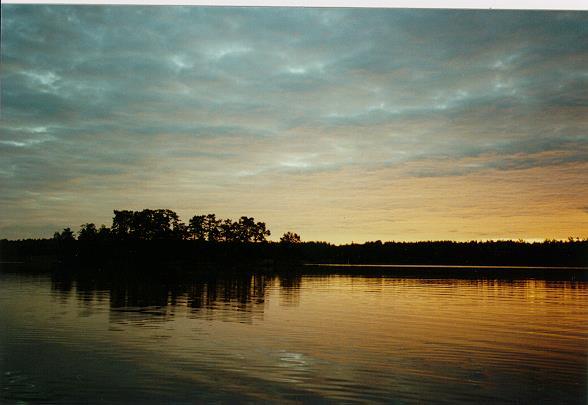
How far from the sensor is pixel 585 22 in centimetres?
1105

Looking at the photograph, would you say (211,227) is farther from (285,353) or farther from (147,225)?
(285,353)

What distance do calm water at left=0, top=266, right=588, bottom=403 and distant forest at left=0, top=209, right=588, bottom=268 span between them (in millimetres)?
25848

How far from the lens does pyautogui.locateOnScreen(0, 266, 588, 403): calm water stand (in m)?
7.09

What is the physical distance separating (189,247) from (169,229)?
538 centimetres

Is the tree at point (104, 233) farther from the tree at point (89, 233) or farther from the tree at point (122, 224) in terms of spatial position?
the tree at point (122, 224)

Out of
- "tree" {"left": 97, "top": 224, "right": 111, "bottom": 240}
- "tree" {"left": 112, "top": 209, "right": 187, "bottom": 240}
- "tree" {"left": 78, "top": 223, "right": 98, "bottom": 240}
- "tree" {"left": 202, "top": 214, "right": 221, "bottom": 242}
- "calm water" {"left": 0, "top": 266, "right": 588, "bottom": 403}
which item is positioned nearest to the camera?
"calm water" {"left": 0, "top": 266, "right": 588, "bottom": 403}

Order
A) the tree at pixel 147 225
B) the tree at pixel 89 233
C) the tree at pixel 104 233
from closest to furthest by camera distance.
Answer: the tree at pixel 89 233, the tree at pixel 147 225, the tree at pixel 104 233

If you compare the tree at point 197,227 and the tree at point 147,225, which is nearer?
the tree at point 147,225

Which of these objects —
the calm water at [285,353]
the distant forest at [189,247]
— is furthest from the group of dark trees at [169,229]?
the calm water at [285,353]

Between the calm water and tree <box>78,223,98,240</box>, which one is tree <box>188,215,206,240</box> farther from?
the calm water

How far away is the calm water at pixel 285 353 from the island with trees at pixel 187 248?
974 inches

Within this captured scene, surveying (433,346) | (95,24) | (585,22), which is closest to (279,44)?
(95,24)

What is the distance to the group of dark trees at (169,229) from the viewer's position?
142 ft


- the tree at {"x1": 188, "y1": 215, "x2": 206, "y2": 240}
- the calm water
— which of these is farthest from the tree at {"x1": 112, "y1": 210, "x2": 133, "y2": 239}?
the calm water
